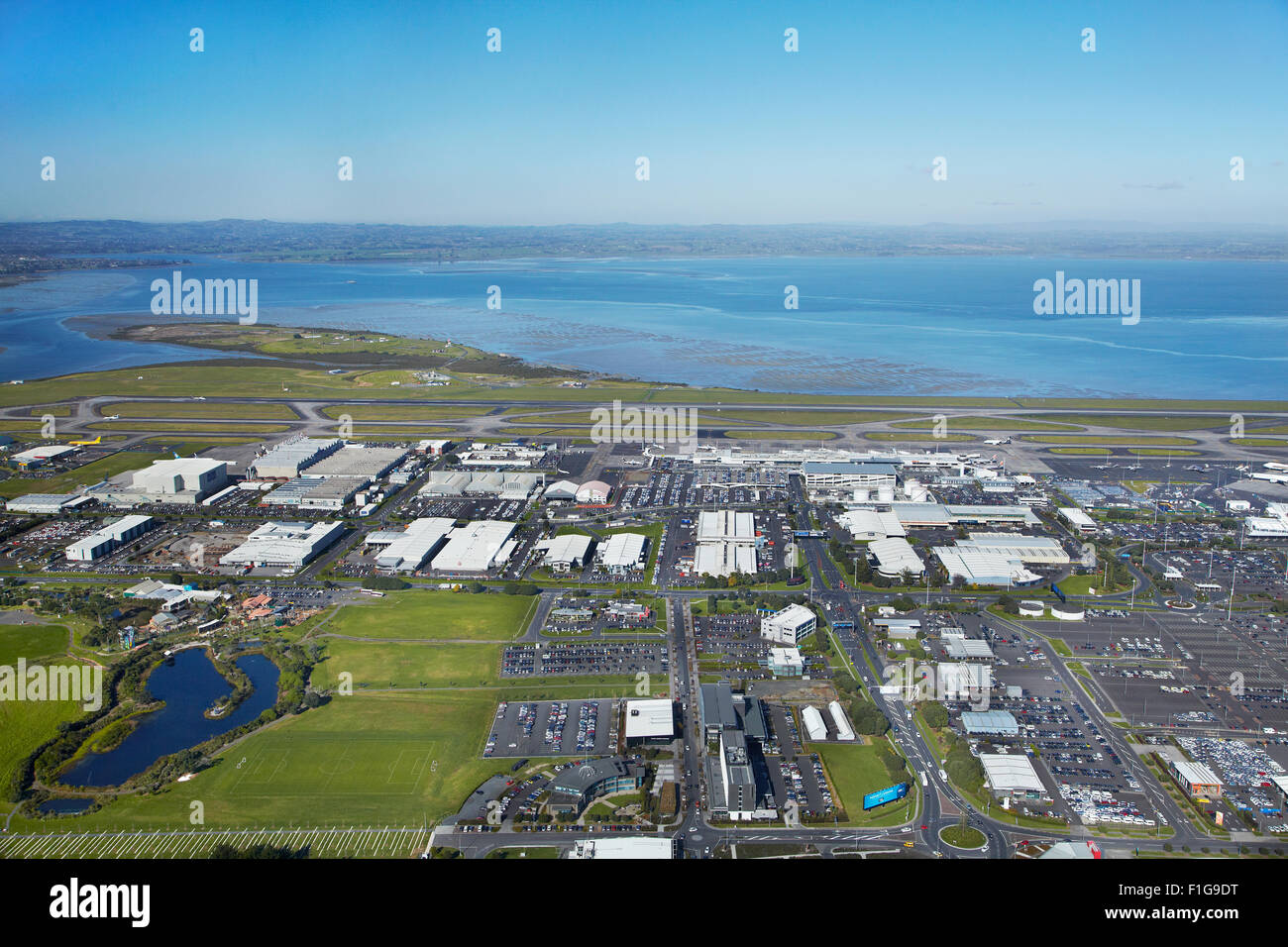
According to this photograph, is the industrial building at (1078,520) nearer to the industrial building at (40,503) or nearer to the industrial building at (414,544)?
the industrial building at (414,544)

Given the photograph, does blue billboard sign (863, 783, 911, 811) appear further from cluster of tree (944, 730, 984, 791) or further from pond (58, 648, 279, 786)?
pond (58, 648, 279, 786)

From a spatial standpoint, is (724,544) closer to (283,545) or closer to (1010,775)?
(1010,775)

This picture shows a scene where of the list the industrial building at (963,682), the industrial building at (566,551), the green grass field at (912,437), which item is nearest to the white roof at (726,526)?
the industrial building at (566,551)

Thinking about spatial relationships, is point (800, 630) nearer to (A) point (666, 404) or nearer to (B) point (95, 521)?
(B) point (95, 521)

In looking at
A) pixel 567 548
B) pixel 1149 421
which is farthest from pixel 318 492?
pixel 1149 421

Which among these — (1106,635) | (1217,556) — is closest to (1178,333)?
(1217,556)

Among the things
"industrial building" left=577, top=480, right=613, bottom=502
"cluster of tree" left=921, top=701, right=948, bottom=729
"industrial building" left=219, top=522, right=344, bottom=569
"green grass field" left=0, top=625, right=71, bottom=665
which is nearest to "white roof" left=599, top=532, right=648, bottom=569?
"industrial building" left=577, top=480, right=613, bottom=502
